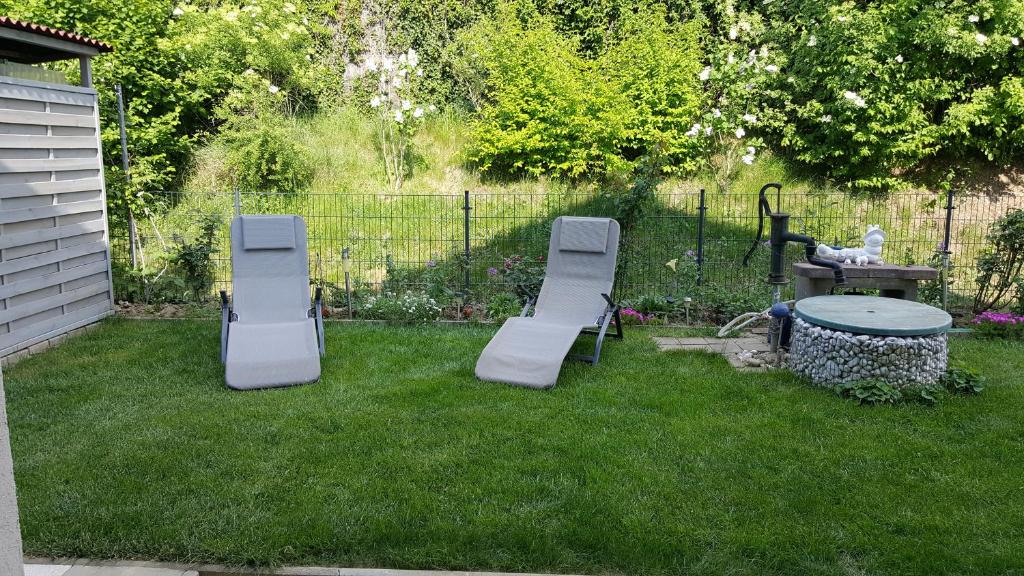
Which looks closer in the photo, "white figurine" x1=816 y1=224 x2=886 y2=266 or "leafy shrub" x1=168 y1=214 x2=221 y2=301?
"white figurine" x1=816 y1=224 x2=886 y2=266

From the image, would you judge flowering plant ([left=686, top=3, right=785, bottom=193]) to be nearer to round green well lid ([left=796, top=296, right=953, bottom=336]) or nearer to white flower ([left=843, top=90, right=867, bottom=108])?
white flower ([left=843, top=90, right=867, bottom=108])

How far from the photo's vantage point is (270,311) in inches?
240

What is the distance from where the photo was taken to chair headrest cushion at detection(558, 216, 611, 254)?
6609 millimetres

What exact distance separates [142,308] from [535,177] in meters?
5.86

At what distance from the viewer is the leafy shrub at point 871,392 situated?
193 inches

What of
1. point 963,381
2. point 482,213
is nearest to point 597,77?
point 482,213

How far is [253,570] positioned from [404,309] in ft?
14.1

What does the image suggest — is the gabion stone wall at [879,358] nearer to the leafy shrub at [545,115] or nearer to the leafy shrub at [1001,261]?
the leafy shrub at [1001,261]

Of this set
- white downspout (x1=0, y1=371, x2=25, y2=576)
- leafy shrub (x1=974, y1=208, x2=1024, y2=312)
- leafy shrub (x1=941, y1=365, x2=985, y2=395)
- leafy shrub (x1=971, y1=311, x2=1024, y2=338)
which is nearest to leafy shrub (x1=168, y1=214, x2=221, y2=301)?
white downspout (x1=0, y1=371, x2=25, y2=576)

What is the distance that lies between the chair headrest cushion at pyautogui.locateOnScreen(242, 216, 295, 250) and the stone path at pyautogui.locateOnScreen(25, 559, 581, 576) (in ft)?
11.9

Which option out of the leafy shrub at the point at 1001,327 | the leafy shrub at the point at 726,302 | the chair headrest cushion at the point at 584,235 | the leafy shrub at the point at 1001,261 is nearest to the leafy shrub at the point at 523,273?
the chair headrest cushion at the point at 584,235

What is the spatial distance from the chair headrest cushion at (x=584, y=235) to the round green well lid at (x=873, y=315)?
1.75m

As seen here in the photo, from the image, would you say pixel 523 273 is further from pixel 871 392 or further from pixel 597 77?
pixel 597 77

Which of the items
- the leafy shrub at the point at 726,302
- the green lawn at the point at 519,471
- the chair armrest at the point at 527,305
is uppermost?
the chair armrest at the point at 527,305
